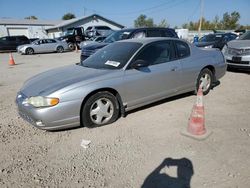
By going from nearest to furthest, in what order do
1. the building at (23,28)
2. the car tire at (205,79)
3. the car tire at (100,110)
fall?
the car tire at (100,110) → the car tire at (205,79) → the building at (23,28)

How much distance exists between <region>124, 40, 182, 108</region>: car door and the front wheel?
32.4 inches

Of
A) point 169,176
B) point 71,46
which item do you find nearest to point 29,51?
point 71,46

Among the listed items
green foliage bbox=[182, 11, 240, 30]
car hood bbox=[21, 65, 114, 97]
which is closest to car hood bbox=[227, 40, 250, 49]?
car hood bbox=[21, 65, 114, 97]

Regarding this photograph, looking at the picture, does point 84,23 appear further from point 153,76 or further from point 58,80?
point 58,80

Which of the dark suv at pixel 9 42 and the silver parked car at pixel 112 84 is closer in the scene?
the silver parked car at pixel 112 84

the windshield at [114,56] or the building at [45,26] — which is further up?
the building at [45,26]

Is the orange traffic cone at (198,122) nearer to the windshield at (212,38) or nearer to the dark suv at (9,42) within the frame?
the windshield at (212,38)

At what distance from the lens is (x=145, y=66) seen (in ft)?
13.9

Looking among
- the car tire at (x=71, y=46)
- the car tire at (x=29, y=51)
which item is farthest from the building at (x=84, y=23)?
the car tire at (x=29, y=51)

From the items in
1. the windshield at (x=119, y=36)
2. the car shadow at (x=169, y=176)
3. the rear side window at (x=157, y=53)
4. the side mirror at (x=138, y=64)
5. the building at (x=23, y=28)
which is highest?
the building at (x=23, y=28)

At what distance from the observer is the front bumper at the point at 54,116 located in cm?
353

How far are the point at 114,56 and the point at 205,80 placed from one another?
2491mm

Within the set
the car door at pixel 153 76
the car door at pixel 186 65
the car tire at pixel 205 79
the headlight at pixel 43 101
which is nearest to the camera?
the headlight at pixel 43 101

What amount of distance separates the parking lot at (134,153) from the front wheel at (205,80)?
2.93 feet
